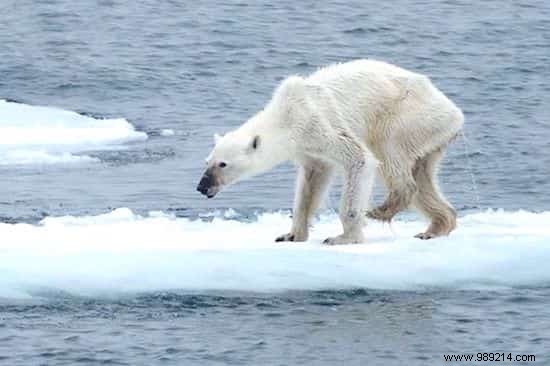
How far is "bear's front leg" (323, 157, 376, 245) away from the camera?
39.2ft

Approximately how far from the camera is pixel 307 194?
1238 cm

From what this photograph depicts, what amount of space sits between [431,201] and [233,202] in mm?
3514

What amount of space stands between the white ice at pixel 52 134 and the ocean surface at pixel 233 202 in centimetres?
5

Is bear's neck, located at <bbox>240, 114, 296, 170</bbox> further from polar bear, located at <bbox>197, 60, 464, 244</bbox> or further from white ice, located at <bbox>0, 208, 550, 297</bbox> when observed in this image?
white ice, located at <bbox>0, 208, 550, 297</bbox>

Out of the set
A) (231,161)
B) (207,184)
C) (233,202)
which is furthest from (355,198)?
(233,202)

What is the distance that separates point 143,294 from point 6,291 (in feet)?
2.92

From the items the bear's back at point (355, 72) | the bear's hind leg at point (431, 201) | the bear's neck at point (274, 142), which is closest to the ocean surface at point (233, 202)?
the bear's hind leg at point (431, 201)

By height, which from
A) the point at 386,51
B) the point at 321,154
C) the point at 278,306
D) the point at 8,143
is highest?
the point at 386,51

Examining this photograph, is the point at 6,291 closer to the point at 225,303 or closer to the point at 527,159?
the point at 225,303

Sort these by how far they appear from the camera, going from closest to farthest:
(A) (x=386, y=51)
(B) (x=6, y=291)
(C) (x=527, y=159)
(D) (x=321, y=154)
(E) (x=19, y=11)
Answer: (B) (x=6, y=291), (D) (x=321, y=154), (C) (x=527, y=159), (A) (x=386, y=51), (E) (x=19, y=11)

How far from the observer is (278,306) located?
10938 mm

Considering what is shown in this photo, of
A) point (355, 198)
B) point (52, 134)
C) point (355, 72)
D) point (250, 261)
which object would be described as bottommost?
point (250, 261)

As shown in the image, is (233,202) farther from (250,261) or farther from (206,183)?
(250,261)

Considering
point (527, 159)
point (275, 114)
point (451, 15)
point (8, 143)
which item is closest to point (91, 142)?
point (8, 143)
